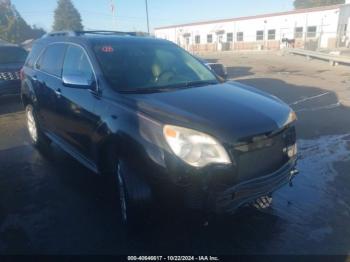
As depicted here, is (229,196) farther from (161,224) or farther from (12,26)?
(12,26)

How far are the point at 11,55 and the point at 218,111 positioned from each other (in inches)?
365

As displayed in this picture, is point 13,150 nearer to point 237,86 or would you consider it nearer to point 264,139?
point 237,86

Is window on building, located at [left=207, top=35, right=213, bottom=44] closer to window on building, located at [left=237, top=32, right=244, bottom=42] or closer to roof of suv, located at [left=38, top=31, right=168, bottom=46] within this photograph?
window on building, located at [left=237, top=32, right=244, bottom=42]

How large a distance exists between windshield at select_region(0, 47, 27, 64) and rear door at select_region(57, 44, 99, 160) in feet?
21.9

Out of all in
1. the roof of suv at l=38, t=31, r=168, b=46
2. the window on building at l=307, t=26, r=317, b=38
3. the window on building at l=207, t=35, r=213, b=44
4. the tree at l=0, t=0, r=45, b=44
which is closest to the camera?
the roof of suv at l=38, t=31, r=168, b=46

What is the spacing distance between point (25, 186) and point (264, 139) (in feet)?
10.7

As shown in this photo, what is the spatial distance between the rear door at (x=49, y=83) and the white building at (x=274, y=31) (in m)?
35.7

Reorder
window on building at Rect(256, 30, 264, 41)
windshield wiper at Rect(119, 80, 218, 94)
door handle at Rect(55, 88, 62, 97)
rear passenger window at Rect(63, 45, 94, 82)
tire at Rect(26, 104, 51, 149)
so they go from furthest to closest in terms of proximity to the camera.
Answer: window on building at Rect(256, 30, 264, 41)
tire at Rect(26, 104, 51, 149)
door handle at Rect(55, 88, 62, 97)
rear passenger window at Rect(63, 45, 94, 82)
windshield wiper at Rect(119, 80, 218, 94)

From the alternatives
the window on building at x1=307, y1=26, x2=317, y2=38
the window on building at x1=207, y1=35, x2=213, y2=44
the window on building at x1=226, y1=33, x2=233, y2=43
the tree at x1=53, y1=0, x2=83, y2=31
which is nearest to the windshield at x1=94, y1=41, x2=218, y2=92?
the window on building at x1=307, y1=26, x2=317, y2=38

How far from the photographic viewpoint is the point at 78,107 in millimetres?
3867

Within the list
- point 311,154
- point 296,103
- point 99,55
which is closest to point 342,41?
point 296,103

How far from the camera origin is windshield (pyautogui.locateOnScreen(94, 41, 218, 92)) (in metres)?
3.62

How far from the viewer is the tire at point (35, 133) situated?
575 centimetres

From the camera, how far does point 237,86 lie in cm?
396
